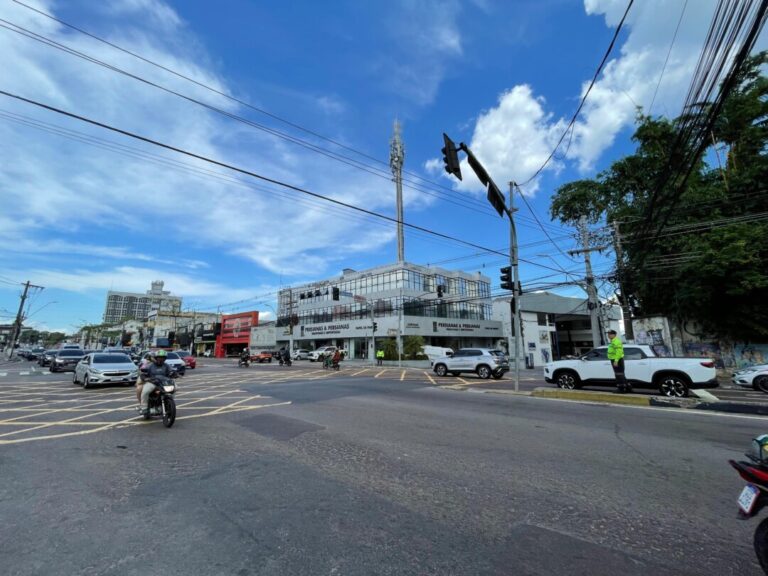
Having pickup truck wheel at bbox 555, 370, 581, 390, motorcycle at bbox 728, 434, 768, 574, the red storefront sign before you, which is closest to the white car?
pickup truck wheel at bbox 555, 370, 581, 390

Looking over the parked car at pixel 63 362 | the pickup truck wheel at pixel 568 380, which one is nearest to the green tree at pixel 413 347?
the pickup truck wheel at pixel 568 380

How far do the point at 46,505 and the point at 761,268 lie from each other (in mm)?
27940

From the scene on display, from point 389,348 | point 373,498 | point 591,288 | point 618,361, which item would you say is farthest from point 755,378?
point 389,348

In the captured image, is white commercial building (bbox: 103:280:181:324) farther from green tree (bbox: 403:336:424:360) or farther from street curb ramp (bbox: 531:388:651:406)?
street curb ramp (bbox: 531:388:651:406)

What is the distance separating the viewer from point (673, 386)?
11.7 meters

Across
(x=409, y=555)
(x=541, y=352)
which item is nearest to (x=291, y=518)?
(x=409, y=555)

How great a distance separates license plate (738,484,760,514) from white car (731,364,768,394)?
1502cm

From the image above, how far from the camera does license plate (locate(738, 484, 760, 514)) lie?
2.62m

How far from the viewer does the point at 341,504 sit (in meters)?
3.71

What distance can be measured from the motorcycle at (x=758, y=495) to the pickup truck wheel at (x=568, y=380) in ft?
40.1

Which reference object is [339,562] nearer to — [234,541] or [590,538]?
[234,541]

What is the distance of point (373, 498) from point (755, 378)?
16.7m

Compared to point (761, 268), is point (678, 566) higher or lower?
lower

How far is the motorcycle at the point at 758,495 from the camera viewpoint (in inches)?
100
